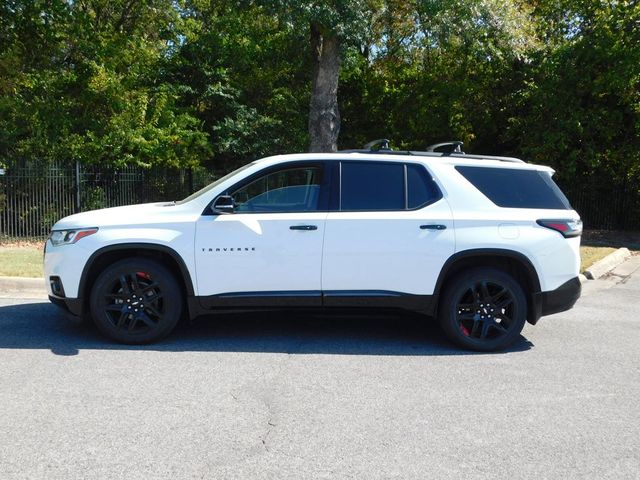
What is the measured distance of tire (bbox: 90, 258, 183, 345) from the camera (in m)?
6.50

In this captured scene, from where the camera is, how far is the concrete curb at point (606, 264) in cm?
1152

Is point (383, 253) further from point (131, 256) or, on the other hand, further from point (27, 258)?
point (27, 258)

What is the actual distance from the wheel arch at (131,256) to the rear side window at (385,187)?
1.55m

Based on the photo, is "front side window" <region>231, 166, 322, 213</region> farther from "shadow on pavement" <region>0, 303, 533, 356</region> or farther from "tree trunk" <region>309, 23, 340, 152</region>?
"tree trunk" <region>309, 23, 340, 152</region>

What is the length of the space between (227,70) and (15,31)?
22.2ft

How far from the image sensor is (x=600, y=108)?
1906 cm

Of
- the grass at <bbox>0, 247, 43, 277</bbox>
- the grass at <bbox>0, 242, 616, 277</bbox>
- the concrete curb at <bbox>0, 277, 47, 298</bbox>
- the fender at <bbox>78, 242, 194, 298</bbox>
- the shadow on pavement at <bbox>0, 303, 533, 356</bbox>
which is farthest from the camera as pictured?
the grass at <bbox>0, 242, 616, 277</bbox>

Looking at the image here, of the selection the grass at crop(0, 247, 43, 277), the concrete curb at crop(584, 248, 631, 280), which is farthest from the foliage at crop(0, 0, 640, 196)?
the concrete curb at crop(584, 248, 631, 280)

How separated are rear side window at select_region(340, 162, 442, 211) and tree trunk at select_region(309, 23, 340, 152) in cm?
1006

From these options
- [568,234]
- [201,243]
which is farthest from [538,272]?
[201,243]

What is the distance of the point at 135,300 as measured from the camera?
21.4 ft

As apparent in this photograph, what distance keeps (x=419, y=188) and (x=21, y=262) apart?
24.6ft

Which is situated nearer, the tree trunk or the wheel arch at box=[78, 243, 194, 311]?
the wheel arch at box=[78, 243, 194, 311]

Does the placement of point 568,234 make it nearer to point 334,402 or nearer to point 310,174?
point 310,174
